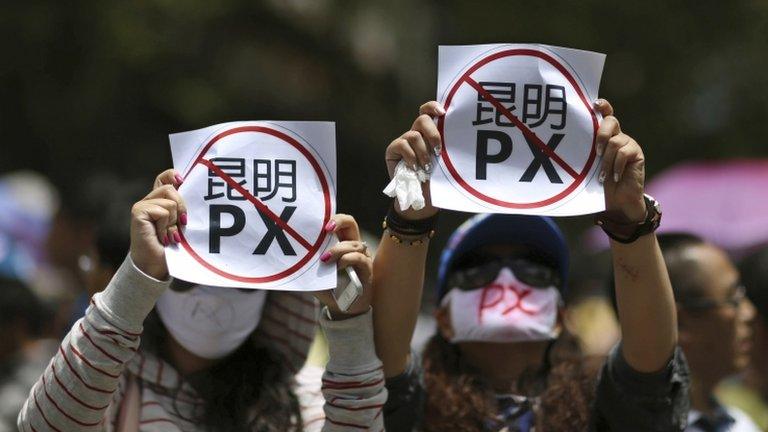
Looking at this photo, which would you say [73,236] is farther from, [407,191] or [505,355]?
[407,191]

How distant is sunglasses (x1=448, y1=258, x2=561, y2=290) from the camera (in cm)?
448

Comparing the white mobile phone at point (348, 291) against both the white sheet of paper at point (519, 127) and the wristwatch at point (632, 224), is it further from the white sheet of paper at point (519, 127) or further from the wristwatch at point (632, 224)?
the wristwatch at point (632, 224)

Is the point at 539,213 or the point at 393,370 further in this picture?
the point at 393,370

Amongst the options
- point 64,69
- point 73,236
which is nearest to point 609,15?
point 64,69

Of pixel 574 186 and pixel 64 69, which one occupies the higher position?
pixel 64 69

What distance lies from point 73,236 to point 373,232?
12.1ft

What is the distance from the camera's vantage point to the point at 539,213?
3809 millimetres

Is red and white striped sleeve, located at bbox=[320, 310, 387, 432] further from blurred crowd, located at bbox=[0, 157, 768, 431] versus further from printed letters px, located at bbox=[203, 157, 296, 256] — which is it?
blurred crowd, located at bbox=[0, 157, 768, 431]

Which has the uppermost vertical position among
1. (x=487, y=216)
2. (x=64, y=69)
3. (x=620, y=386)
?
(x=64, y=69)

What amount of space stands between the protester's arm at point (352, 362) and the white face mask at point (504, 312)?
1.86 feet

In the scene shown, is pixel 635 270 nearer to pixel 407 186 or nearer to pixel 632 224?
pixel 632 224

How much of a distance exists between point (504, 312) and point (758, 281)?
5.95 ft

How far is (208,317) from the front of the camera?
4.22 m

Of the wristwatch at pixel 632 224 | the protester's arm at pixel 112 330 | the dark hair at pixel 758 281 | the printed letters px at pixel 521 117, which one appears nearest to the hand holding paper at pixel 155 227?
the protester's arm at pixel 112 330
